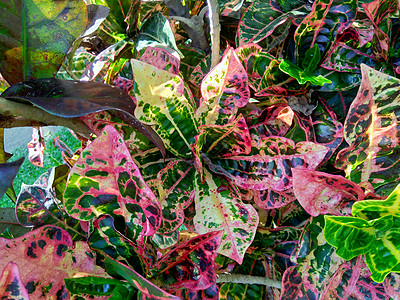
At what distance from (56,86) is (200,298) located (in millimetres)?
316

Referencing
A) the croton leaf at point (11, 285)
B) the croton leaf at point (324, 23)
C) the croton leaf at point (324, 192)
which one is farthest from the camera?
the croton leaf at point (324, 23)

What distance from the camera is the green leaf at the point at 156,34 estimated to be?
548 mm

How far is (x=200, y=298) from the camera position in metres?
0.41

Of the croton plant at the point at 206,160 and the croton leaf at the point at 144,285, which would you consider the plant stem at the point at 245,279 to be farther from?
the croton leaf at the point at 144,285

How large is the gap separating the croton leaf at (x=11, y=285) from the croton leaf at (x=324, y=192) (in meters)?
0.31

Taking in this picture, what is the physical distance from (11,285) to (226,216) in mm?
251

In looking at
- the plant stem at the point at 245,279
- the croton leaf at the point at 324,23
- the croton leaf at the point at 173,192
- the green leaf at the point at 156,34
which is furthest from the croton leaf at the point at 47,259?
the croton leaf at the point at 324,23

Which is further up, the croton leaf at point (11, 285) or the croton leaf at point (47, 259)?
the croton leaf at point (11, 285)

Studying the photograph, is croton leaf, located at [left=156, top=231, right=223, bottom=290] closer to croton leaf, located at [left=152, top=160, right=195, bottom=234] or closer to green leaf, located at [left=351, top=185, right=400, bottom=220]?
croton leaf, located at [left=152, top=160, right=195, bottom=234]

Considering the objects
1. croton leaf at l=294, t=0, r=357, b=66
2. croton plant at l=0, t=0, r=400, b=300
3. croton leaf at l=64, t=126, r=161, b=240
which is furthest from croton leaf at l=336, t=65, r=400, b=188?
croton leaf at l=64, t=126, r=161, b=240

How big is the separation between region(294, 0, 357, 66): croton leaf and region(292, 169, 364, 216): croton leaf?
0.25 meters

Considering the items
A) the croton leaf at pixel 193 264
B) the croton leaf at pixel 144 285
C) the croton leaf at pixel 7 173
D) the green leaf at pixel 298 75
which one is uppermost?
the green leaf at pixel 298 75

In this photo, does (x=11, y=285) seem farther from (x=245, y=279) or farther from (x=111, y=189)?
(x=245, y=279)

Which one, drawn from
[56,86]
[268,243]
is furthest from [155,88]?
[268,243]
